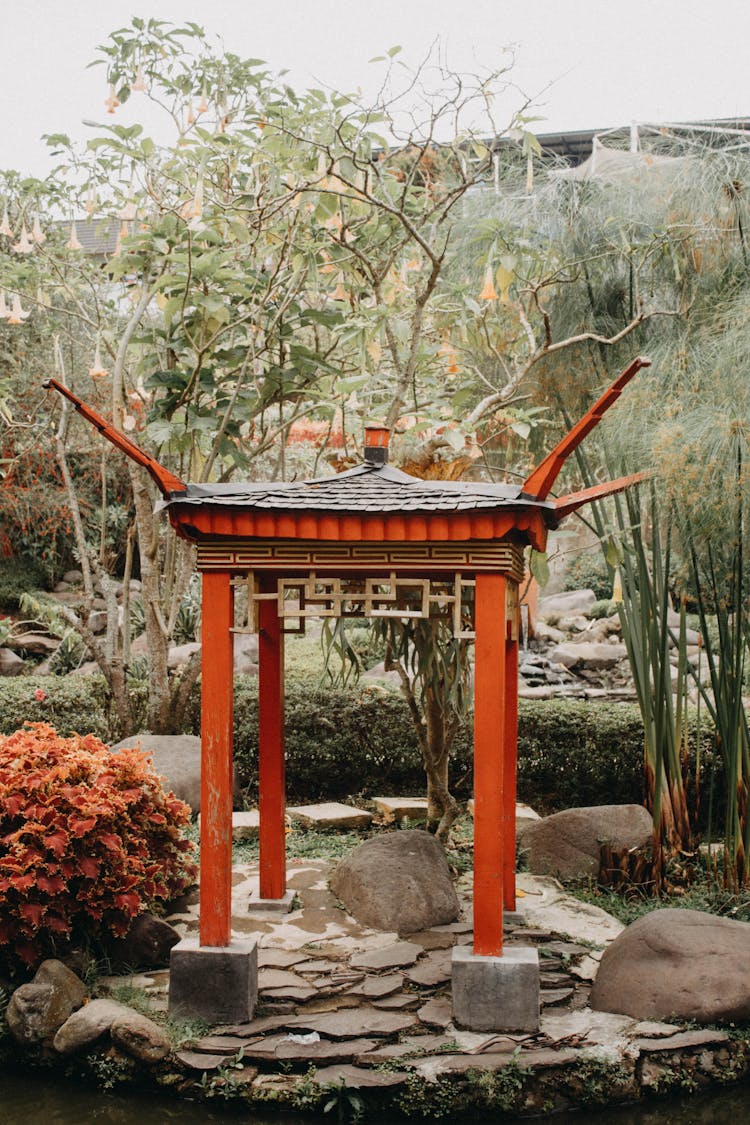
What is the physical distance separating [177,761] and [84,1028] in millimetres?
3056

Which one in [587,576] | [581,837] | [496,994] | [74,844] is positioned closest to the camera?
[496,994]

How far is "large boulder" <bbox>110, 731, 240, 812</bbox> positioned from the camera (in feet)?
22.9

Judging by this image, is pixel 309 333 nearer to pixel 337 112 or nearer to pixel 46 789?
pixel 337 112

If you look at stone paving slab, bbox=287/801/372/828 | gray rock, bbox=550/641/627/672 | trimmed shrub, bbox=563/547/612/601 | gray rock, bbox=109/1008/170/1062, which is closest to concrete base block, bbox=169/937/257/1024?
gray rock, bbox=109/1008/170/1062

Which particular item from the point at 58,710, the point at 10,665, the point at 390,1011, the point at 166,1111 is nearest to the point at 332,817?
the point at 58,710

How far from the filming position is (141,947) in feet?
15.9

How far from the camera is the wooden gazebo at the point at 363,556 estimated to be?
4254mm

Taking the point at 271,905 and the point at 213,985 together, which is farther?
the point at 271,905

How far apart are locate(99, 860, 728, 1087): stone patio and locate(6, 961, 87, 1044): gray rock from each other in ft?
1.19

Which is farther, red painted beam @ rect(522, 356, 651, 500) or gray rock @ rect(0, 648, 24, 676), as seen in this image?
gray rock @ rect(0, 648, 24, 676)

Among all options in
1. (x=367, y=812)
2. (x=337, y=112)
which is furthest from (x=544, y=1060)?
(x=337, y=112)

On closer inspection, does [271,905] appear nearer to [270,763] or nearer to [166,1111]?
[270,763]

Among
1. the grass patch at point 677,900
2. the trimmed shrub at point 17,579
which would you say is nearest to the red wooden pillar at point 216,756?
the grass patch at point 677,900

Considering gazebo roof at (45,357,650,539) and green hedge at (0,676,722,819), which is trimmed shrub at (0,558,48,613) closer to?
green hedge at (0,676,722,819)
